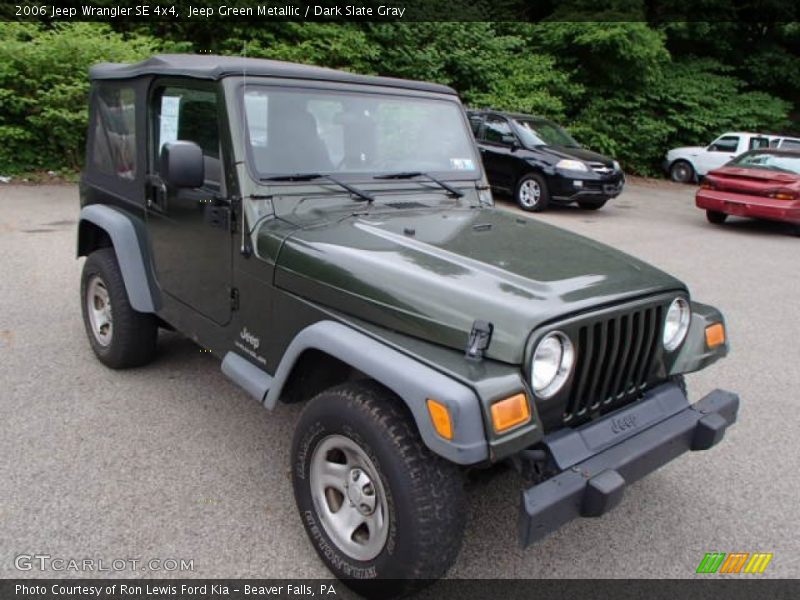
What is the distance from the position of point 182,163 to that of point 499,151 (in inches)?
395

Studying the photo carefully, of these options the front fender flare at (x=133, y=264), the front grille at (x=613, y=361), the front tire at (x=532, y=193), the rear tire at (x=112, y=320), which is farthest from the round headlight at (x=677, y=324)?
the front tire at (x=532, y=193)

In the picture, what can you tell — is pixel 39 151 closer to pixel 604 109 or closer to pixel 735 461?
pixel 735 461

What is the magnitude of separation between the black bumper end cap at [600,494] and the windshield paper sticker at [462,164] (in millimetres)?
2035

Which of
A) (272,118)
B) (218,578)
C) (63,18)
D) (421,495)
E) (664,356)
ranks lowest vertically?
(218,578)

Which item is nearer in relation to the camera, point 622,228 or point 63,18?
point 622,228

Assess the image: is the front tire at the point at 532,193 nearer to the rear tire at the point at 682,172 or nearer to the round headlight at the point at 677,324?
the rear tire at the point at 682,172

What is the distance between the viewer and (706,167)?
58.2ft

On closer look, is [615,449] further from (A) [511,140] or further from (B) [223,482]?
(A) [511,140]

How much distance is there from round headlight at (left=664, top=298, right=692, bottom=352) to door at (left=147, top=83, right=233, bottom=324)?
6.56ft

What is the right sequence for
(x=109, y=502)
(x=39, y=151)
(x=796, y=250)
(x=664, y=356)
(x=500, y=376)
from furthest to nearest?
1. (x=39, y=151)
2. (x=796, y=250)
3. (x=109, y=502)
4. (x=664, y=356)
5. (x=500, y=376)

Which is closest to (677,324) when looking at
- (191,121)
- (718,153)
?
(191,121)

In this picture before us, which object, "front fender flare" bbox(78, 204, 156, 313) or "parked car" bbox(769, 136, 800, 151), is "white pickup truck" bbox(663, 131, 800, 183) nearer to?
"parked car" bbox(769, 136, 800, 151)

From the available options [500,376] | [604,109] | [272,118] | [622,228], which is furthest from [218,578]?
[604,109]

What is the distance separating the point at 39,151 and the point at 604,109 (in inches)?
558
